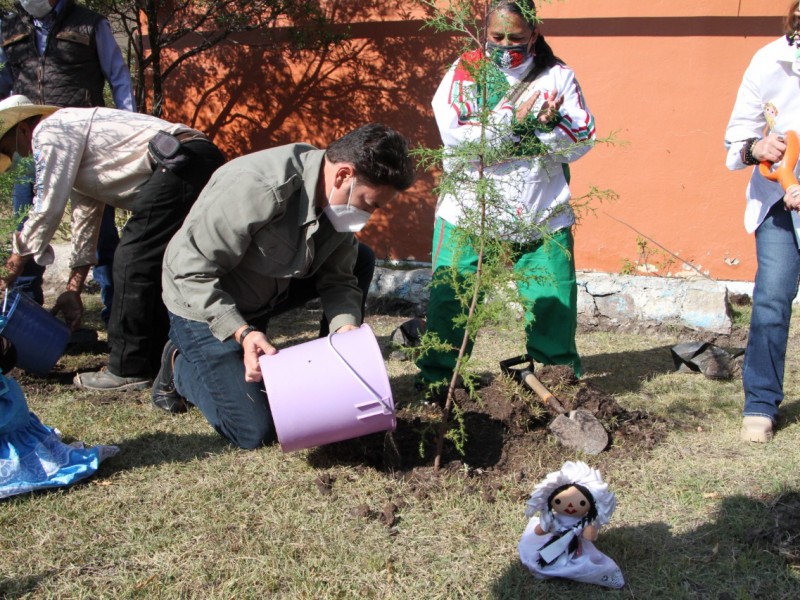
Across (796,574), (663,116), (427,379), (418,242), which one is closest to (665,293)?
(663,116)

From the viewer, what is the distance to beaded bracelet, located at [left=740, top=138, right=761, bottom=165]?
3.31 m

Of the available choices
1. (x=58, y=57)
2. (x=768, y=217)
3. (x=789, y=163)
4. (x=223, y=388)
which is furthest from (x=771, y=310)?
(x=58, y=57)

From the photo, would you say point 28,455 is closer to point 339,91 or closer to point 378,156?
point 378,156

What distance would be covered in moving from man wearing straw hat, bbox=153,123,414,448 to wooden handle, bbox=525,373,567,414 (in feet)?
2.80

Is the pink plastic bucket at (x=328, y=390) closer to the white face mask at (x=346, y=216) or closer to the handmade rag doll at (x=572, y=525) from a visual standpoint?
the white face mask at (x=346, y=216)

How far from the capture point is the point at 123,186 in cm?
390

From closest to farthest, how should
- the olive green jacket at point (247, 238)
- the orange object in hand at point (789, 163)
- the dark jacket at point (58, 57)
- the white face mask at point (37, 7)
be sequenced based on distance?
1. the olive green jacket at point (247, 238)
2. the orange object in hand at point (789, 163)
3. the white face mask at point (37, 7)
4. the dark jacket at point (58, 57)

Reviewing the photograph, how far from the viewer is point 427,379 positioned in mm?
3826

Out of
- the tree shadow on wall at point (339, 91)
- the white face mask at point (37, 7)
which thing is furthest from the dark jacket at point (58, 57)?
the tree shadow on wall at point (339, 91)

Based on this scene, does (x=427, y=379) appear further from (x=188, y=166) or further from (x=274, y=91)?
(x=274, y=91)

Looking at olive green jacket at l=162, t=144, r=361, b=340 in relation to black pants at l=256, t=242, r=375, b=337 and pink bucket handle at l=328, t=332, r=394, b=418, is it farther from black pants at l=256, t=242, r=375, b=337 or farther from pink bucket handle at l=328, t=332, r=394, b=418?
pink bucket handle at l=328, t=332, r=394, b=418

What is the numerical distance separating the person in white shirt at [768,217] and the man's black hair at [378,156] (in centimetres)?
155

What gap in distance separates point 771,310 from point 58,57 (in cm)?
430

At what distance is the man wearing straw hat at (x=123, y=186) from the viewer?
3623 millimetres
